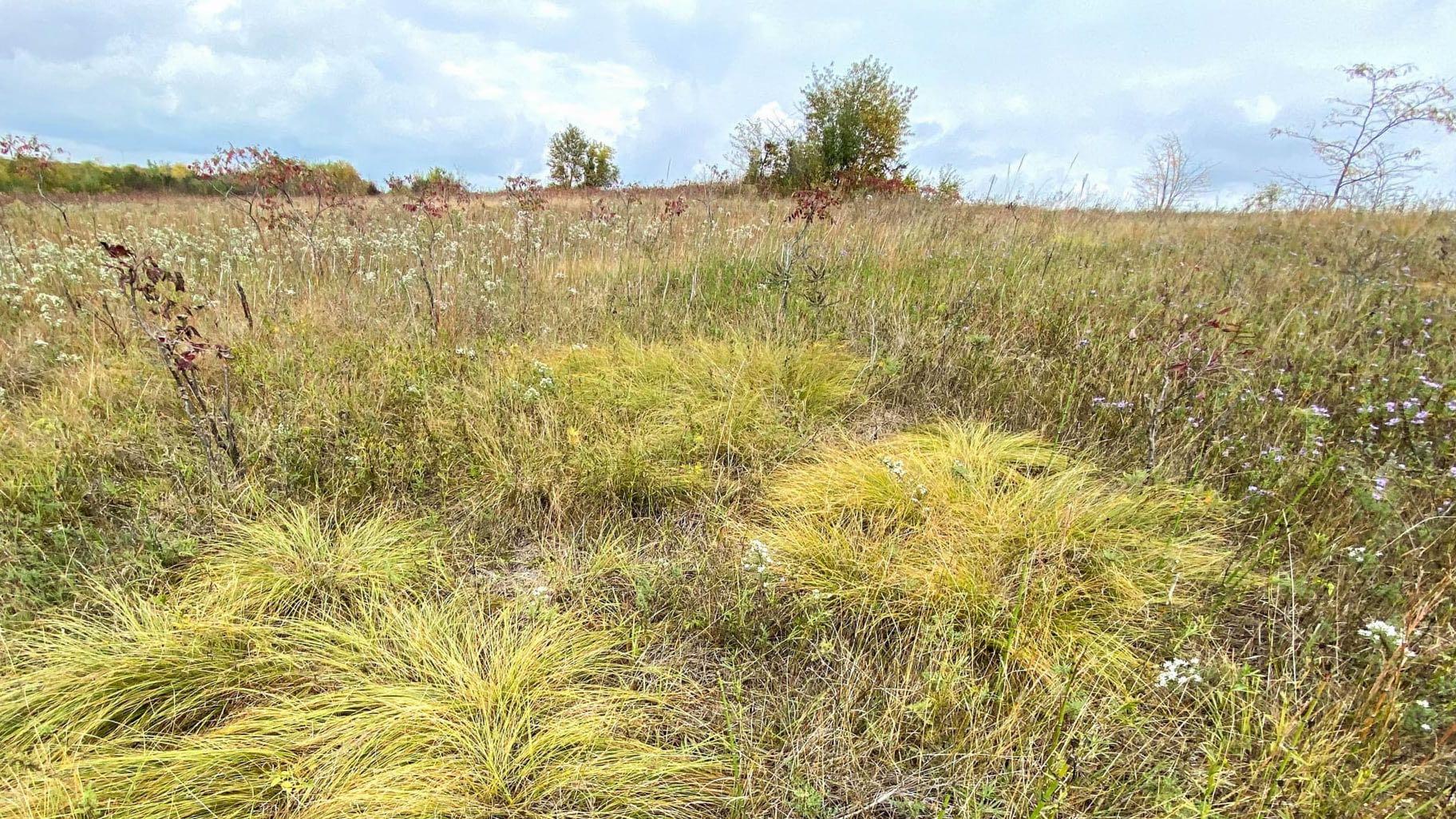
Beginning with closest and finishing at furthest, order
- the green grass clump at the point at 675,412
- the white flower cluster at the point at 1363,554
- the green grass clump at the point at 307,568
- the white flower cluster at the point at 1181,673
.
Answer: the white flower cluster at the point at 1181,673 < the white flower cluster at the point at 1363,554 < the green grass clump at the point at 307,568 < the green grass clump at the point at 675,412

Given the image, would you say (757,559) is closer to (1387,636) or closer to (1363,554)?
(1387,636)

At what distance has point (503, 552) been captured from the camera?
2.18m

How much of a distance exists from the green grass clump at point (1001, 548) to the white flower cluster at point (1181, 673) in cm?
11

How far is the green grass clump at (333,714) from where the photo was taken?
1.30m

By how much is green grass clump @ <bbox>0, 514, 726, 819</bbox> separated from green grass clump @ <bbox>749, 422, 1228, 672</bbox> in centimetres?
72

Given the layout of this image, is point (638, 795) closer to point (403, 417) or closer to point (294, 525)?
point (294, 525)

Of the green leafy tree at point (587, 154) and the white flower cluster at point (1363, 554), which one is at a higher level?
the green leafy tree at point (587, 154)

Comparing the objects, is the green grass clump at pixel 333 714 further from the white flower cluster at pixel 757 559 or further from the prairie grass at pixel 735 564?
the white flower cluster at pixel 757 559

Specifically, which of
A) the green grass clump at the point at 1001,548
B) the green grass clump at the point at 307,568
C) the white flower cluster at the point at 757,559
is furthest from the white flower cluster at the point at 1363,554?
the green grass clump at the point at 307,568

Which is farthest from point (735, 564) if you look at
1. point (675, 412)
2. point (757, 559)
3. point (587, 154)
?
point (587, 154)

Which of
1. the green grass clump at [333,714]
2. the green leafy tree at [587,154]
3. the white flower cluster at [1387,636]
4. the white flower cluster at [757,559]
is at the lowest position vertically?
the green grass clump at [333,714]

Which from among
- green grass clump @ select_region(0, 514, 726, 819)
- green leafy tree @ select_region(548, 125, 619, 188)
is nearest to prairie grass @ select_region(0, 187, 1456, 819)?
green grass clump @ select_region(0, 514, 726, 819)

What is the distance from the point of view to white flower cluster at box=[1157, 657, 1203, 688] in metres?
1.39

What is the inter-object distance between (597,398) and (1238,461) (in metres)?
3.14
